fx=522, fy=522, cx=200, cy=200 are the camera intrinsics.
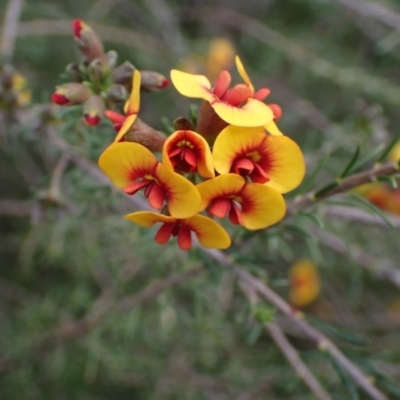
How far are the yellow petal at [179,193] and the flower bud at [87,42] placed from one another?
53 cm

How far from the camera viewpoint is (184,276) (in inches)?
71.1

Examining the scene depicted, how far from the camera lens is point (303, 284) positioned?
3.26m

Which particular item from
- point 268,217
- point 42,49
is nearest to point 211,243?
point 268,217

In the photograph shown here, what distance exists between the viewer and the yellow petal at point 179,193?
104cm

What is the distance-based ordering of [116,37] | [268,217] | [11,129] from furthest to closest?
[116,37] → [11,129] → [268,217]

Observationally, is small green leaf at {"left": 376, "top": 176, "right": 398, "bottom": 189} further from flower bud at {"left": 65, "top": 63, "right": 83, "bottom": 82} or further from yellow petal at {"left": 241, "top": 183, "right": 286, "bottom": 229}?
flower bud at {"left": 65, "top": 63, "right": 83, "bottom": 82}

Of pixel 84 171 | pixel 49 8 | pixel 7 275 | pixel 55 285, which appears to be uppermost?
pixel 84 171

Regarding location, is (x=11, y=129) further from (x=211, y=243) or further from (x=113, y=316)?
(x=211, y=243)

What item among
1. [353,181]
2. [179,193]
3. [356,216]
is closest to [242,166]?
[179,193]

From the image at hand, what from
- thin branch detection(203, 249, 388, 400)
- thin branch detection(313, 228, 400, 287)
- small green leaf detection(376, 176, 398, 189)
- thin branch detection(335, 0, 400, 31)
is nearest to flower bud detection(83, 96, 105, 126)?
thin branch detection(203, 249, 388, 400)

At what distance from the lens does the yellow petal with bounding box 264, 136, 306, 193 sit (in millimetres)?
1152

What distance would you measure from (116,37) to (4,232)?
5.50 feet

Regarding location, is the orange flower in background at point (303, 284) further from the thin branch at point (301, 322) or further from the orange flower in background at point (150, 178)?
the orange flower in background at point (150, 178)

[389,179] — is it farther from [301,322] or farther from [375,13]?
[375,13]
